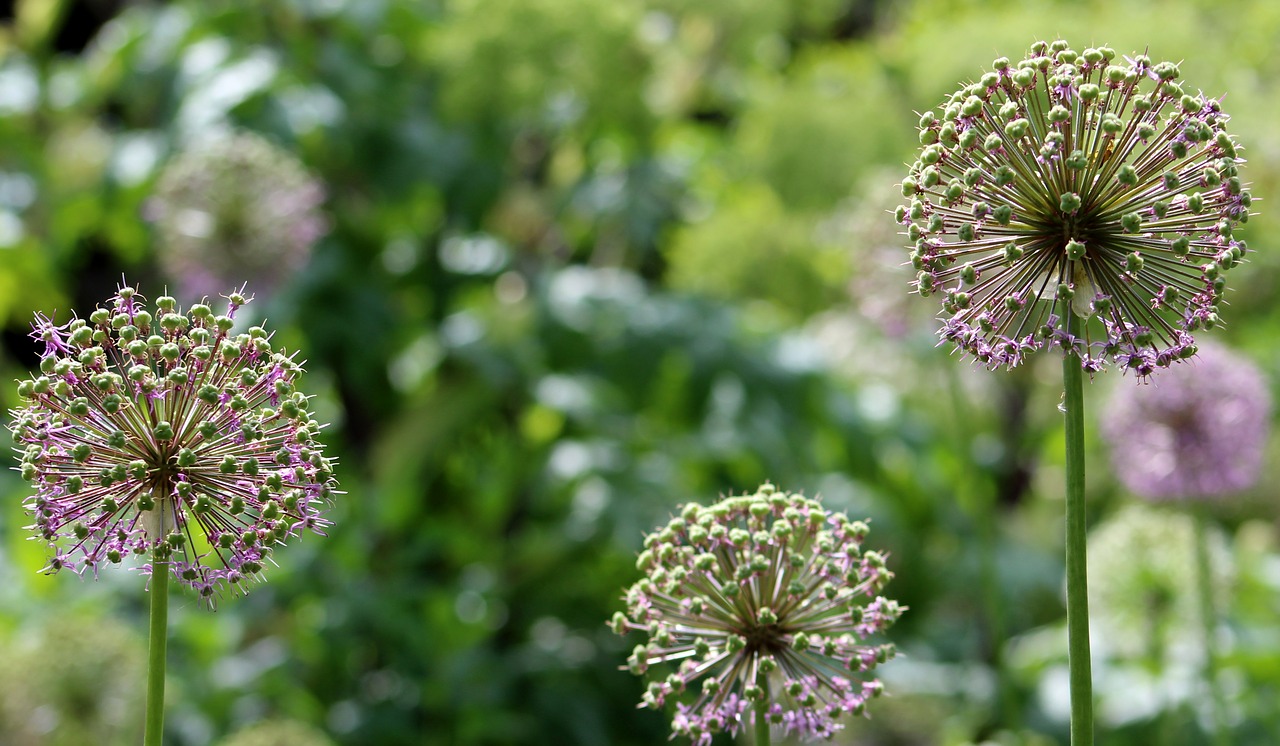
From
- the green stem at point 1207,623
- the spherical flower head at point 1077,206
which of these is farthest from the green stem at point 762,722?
the green stem at point 1207,623

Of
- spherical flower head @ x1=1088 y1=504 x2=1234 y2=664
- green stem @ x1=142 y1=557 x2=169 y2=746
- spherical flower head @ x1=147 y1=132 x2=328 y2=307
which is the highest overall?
spherical flower head @ x1=147 y1=132 x2=328 y2=307

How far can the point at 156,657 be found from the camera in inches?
54.2

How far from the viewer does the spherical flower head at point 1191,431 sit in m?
3.61

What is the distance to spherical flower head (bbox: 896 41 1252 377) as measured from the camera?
146 cm

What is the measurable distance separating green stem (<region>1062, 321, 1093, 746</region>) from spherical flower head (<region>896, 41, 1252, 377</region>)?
0.06 meters

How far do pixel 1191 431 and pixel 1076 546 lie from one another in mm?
2468

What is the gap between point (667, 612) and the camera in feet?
5.64

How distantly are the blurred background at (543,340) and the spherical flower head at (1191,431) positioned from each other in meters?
0.89

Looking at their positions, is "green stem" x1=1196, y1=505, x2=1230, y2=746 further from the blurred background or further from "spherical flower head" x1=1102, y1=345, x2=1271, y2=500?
the blurred background

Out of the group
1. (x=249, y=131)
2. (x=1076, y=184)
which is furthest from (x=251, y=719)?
(x=1076, y=184)

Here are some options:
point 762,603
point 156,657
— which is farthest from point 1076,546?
point 156,657

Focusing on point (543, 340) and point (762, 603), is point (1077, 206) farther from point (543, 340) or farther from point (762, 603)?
point (543, 340)

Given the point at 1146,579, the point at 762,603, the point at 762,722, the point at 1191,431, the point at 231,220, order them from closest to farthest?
the point at 762,722 < the point at 762,603 < the point at 1191,431 < the point at 1146,579 < the point at 231,220

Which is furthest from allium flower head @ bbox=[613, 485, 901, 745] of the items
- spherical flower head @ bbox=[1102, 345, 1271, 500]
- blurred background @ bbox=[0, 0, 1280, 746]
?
blurred background @ bbox=[0, 0, 1280, 746]
